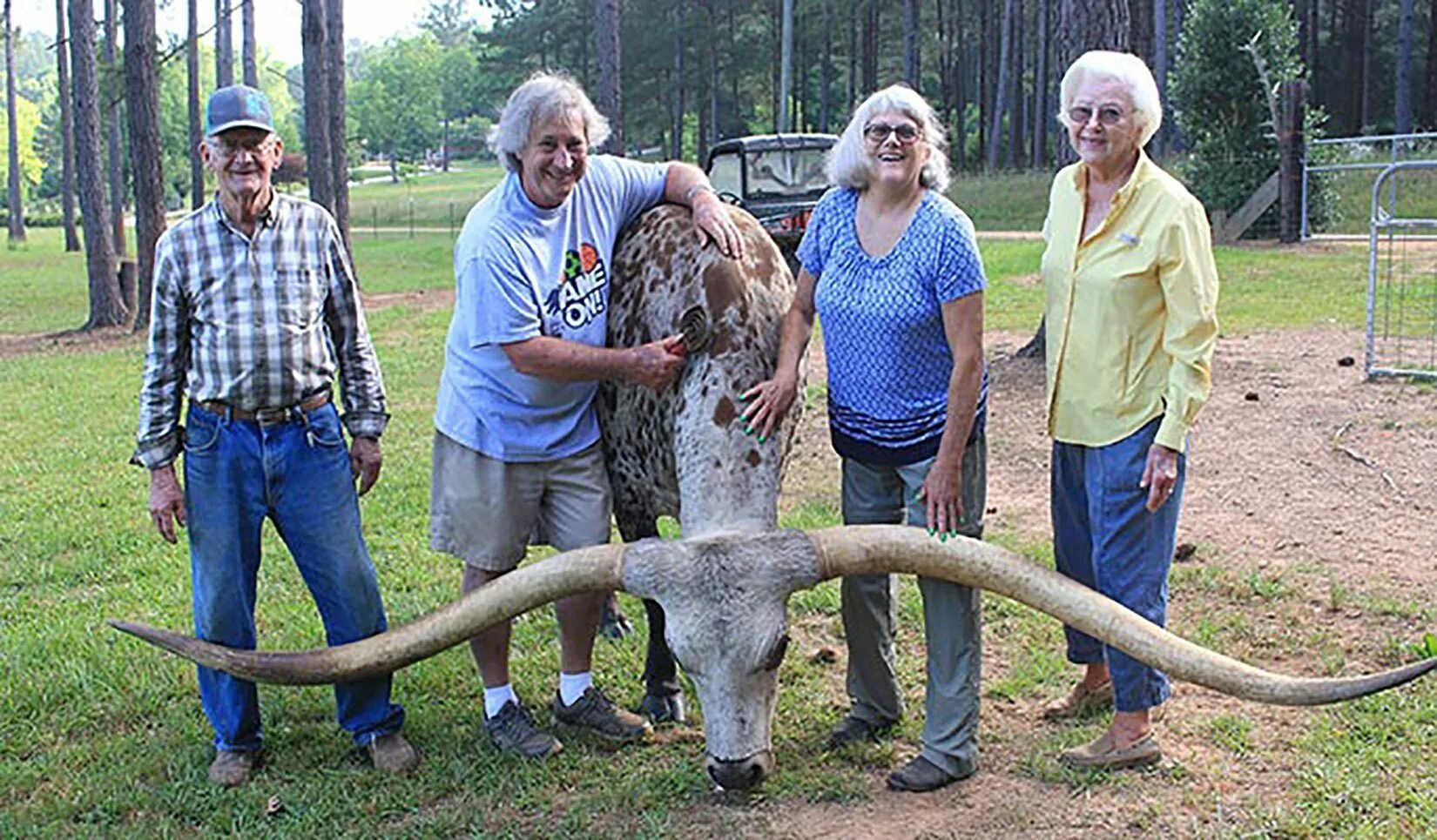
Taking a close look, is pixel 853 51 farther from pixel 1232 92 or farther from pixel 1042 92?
pixel 1232 92

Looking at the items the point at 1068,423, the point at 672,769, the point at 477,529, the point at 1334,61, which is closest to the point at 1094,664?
the point at 1068,423

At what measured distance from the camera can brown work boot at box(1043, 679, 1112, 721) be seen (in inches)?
195

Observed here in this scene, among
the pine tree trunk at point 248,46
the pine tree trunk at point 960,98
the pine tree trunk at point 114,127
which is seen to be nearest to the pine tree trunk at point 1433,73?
the pine tree trunk at point 960,98

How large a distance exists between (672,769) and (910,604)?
1.90m

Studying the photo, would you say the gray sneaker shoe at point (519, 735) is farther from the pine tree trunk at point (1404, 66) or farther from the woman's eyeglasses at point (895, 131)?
the pine tree trunk at point (1404, 66)

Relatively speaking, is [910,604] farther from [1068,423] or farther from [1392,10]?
[1392,10]

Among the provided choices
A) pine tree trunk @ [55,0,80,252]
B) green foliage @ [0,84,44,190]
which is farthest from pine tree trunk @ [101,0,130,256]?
green foliage @ [0,84,44,190]

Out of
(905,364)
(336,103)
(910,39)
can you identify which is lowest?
(905,364)

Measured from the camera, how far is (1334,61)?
44875mm

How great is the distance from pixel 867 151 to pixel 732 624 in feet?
4.96

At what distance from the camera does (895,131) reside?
4109 mm

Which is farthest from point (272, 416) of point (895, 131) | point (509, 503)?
point (895, 131)

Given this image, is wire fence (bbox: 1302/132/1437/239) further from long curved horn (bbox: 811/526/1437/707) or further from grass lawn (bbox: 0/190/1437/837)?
long curved horn (bbox: 811/526/1437/707)

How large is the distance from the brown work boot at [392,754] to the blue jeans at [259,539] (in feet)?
0.09
